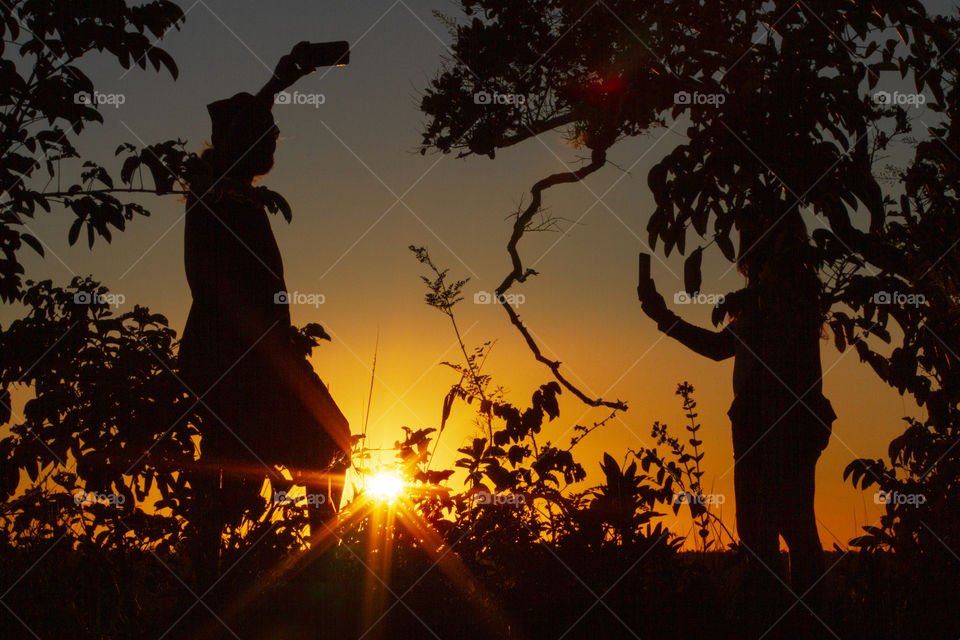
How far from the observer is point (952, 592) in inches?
158

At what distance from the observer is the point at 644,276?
5.44 metres

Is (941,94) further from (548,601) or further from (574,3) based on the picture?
(548,601)

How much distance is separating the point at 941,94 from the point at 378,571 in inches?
155

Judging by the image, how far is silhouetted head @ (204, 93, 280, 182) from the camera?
4246 mm

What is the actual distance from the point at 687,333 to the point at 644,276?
0.52 metres

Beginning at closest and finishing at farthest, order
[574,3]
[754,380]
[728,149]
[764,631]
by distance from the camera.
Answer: [764,631], [728,149], [754,380], [574,3]

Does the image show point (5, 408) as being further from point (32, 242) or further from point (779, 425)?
point (779, 425)

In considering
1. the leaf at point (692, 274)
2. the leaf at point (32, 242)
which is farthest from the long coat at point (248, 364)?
the leaf at point (692, 274)

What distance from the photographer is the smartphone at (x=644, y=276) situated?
17.7ft

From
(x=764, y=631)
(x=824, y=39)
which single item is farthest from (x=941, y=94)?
(x=764, y=631)

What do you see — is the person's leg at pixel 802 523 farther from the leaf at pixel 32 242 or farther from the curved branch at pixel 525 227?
the leaf at pixel 32 242

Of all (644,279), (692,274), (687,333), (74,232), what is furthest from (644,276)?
(74,232)

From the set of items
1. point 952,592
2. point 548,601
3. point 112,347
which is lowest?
point 952,592

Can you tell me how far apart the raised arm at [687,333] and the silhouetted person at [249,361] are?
227 cm
